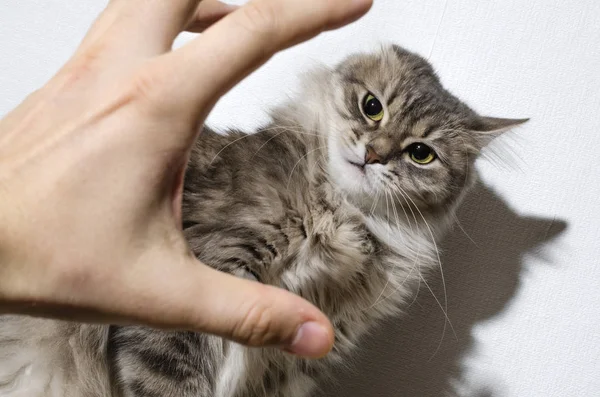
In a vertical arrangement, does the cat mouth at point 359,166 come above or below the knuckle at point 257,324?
below

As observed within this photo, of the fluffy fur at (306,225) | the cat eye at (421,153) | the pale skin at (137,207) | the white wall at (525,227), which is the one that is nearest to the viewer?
the pale skin at (137,207)

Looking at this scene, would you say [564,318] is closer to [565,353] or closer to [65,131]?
[565,353]

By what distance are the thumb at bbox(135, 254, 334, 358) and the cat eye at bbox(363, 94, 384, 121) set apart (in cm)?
59

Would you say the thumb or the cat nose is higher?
the thumb

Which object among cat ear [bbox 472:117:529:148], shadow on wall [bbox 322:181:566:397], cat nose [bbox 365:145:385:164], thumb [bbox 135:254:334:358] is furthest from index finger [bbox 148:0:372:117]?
shadow on wall [bbox 322:181:566:397]

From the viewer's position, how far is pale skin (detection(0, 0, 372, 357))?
2.03 ft

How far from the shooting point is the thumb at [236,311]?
638 millimetres

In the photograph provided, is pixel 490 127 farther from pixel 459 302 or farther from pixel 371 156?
pixel 459 302

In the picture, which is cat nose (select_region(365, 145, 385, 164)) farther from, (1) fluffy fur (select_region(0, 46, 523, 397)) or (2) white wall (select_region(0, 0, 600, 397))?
(2) white wall (select_region(0, 0, 600, 397))

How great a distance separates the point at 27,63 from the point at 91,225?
970 millimetres

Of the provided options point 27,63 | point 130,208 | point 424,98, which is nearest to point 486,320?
point 424,98

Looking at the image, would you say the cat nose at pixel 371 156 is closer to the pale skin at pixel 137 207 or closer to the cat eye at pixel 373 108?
the cat eye at pixel 373 108

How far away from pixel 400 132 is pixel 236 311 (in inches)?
24.3

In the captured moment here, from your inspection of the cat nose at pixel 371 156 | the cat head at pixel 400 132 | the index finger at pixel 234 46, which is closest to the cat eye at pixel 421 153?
the cat head at pixel 400 132
